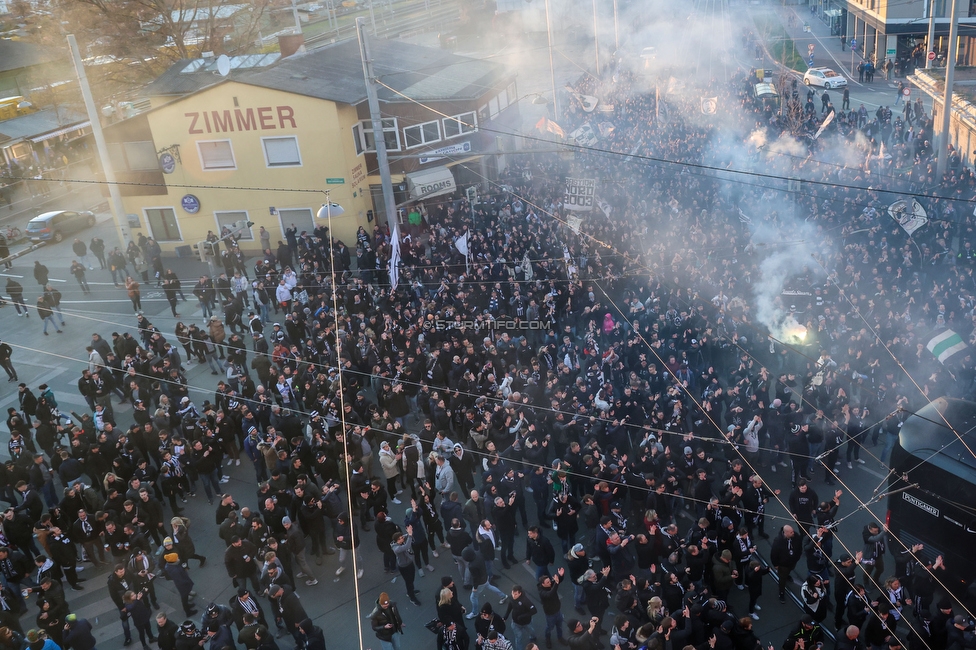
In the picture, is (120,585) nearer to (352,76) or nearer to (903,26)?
(352,76)

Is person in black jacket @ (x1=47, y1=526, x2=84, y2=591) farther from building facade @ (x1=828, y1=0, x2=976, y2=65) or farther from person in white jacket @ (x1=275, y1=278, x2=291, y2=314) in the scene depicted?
building facade @ (x1=828, y1=0, x2=976, y2=65)

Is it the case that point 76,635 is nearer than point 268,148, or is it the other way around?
point 76,635

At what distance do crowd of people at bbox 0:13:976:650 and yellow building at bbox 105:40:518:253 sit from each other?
17.0ft

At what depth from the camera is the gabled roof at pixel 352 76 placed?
25281 mm

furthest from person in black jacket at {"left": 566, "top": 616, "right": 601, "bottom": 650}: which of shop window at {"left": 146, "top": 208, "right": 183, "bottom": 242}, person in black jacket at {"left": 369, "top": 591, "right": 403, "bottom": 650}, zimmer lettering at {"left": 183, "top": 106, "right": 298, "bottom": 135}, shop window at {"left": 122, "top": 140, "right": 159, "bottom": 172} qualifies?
shop window at {"left": 122, "top": 140, "right": 159, "bottom": 172}

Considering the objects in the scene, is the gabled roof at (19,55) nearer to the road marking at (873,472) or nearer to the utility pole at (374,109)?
the utility pole at (374,109)

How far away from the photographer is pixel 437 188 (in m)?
25.9

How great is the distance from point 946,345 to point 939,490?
5.00 meters

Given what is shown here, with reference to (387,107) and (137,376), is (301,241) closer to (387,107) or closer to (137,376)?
(387,107)

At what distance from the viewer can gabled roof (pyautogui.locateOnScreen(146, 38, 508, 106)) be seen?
82.9ft

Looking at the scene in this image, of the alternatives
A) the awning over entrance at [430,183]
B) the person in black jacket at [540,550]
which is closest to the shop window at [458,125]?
the awning over entrance at [430,183]

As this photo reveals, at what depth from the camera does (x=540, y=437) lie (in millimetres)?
11867

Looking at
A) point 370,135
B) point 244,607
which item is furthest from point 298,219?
point 244,607

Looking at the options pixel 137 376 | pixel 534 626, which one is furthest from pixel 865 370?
pixel 137 376
